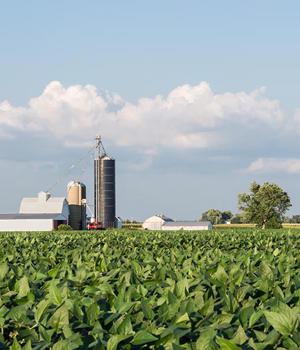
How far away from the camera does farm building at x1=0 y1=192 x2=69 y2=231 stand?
310ft

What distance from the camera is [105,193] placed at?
10600 centimetres

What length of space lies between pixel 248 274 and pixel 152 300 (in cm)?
249

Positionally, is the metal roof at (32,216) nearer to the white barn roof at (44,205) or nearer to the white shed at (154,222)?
the white barn roof at (44,205)

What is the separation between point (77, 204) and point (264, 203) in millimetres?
36302

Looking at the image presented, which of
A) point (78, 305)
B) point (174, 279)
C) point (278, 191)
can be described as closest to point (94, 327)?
point (78, 305)

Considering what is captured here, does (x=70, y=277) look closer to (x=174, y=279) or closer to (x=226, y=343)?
(x=174, y=279)

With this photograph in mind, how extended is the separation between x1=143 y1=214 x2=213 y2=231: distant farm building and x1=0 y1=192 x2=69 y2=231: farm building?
18.2m

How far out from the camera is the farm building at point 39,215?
9450cm

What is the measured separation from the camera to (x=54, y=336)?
165 inches

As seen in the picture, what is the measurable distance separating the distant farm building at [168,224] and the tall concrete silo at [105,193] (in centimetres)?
887

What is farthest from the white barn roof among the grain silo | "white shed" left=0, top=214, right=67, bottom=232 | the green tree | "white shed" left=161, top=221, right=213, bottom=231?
the green tree

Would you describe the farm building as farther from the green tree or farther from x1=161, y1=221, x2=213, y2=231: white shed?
the green tree

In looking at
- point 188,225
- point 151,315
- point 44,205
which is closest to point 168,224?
point 188,225

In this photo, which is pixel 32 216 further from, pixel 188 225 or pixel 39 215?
pixel 188 225
